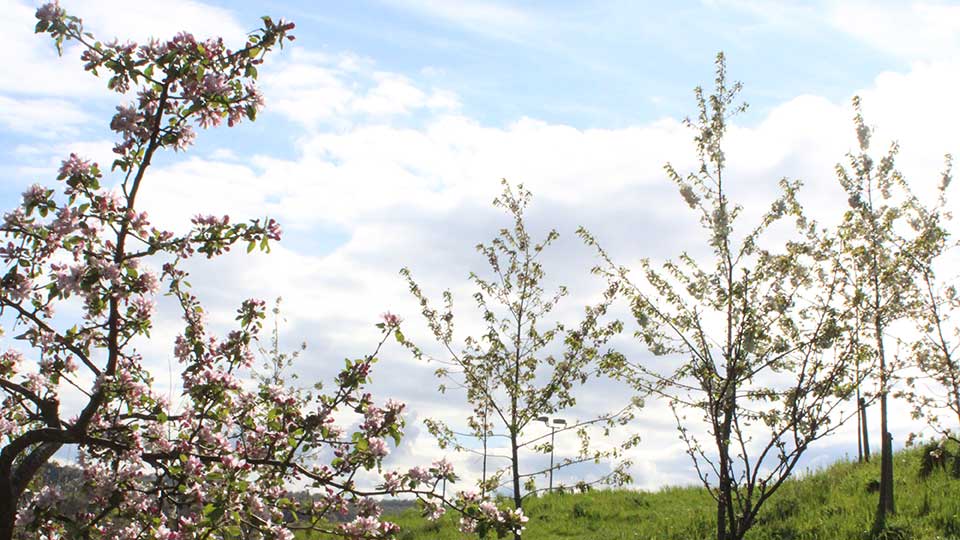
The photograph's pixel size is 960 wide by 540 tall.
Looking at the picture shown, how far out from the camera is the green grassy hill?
14.2 meters

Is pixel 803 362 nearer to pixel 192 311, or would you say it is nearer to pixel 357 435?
pixel 357 435

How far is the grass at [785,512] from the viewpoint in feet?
46.6

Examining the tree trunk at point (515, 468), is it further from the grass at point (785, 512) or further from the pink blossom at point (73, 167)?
the pink blossom at point (73, 167)

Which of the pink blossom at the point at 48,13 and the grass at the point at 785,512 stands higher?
the pink blossom at the point at 48,13

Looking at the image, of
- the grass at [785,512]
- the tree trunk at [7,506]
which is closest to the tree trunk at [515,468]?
the grass at [785,512]

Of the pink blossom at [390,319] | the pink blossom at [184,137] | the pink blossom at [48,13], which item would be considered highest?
the pink blossom at [48,13]

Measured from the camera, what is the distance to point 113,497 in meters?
6.34

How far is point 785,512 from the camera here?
16.1 meters

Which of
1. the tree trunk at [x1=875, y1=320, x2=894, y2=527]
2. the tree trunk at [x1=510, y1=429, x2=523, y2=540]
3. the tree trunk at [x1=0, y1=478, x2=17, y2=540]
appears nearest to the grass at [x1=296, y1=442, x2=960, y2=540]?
the tree trunk at [x1=875, y1=320, x2=894, y2=527]

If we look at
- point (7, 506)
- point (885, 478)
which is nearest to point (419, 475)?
point (7, 506)

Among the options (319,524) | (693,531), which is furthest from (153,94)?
(693,531)

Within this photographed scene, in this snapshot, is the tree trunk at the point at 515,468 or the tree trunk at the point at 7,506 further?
the tree trunk at the point at 515,468

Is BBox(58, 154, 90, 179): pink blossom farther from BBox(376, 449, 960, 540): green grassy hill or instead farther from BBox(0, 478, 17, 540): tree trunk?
BBox(376, 449, 960, 540): green grassy hill

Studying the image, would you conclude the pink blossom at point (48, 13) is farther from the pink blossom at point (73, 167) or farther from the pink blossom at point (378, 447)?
the pink blossom at point (378, 447)
